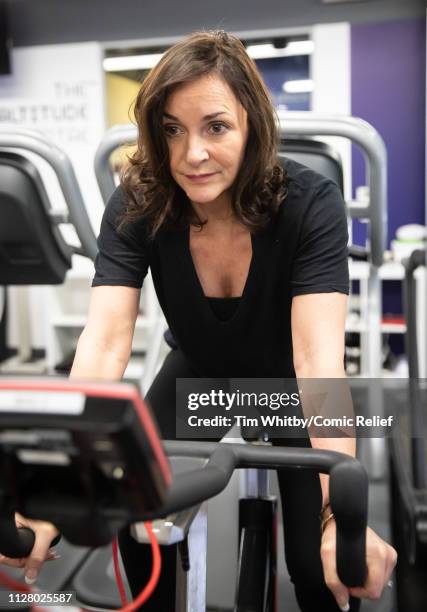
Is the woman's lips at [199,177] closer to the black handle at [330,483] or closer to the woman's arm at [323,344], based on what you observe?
the woman's arm at [323,344]

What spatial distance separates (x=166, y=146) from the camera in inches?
40.9

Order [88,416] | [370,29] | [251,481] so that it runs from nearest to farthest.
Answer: [88,416] → [251,481] → [370,29]

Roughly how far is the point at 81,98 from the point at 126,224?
3741 mm

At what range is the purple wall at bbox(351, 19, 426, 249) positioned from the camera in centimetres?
426

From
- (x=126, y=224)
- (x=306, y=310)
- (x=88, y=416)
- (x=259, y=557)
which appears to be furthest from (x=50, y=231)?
(x=88, y=416)

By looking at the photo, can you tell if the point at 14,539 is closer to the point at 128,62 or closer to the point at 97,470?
the point at 97,470

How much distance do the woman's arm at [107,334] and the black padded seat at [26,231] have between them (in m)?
0.65

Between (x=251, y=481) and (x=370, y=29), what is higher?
(x=370, y=29)

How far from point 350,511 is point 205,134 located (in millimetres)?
608

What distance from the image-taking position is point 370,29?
427cm

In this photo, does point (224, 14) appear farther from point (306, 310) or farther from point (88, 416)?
point (88, 416)

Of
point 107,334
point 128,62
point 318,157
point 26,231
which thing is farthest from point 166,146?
point 128,62

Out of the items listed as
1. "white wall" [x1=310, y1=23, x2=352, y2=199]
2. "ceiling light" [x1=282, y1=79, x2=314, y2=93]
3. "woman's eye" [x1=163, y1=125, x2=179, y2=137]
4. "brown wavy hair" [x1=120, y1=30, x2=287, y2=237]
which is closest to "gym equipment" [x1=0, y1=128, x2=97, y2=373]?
"brown wavy hair" [x1=120, y1=30, x2=287, y2=237]

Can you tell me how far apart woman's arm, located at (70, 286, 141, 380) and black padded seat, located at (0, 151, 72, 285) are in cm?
65
